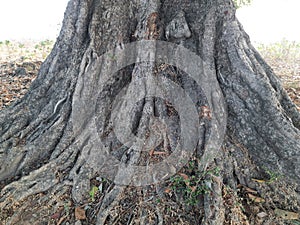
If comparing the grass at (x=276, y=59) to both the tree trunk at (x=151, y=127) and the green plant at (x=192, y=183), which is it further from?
the green plant at (x=192, y=183)

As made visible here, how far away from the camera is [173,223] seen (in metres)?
2.17

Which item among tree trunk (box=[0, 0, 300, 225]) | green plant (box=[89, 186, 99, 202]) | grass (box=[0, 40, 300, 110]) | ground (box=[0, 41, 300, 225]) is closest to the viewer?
ground (box=[0, 41, 300, 225])

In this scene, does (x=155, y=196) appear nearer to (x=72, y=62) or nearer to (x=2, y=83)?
(x=72, y=62)

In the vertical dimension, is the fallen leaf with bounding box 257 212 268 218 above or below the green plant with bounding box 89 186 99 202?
below

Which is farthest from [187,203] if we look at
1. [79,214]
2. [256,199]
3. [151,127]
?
[79,214]

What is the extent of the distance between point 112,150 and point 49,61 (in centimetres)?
156

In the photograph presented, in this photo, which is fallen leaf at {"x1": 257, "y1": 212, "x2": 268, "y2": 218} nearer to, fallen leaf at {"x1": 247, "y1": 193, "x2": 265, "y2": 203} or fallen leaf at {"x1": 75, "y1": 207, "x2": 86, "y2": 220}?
fallen leaf at {"x1": 247, "y1": 193, "x2": 265, "y2": 203}

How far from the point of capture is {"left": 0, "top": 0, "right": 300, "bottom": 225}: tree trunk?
234 cm

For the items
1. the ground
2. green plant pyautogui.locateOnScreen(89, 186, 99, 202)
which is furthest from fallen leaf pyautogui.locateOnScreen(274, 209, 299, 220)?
green plant pyautogui.locateOnScreen(89, 186, 99, 202)

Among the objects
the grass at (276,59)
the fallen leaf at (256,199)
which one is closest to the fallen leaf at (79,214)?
the fallen leaf at (256,199)

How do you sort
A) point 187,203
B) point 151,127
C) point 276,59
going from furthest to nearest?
point 276,59
point 151,127
point 187,203

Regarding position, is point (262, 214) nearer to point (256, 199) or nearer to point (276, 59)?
point (256, 199)

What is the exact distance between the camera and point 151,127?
2.76 meters

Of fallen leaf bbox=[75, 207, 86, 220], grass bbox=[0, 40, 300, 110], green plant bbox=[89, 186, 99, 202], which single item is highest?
grass bbox=[0, 40, 300, 110]
